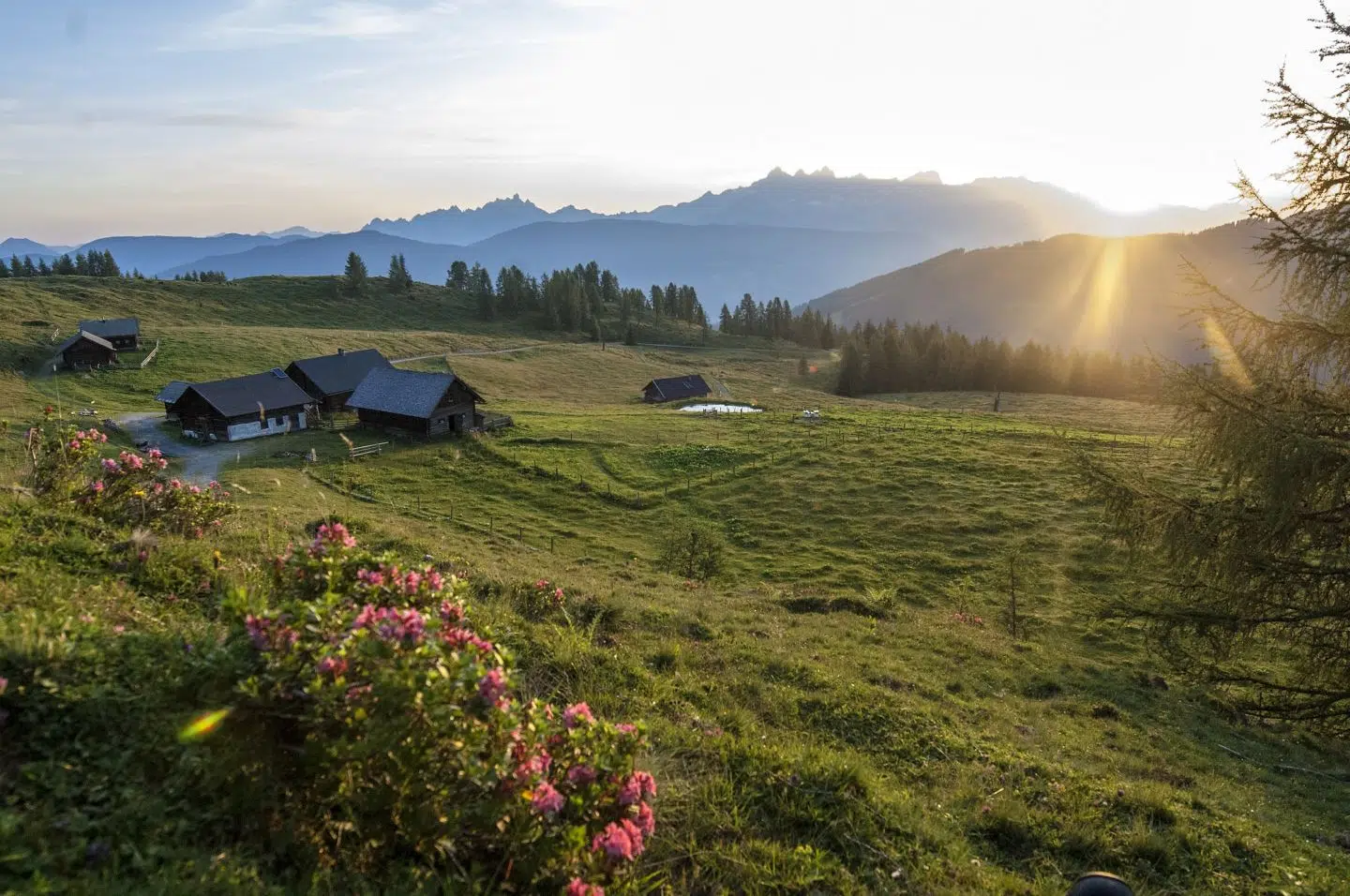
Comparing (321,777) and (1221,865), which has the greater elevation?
(321,777)

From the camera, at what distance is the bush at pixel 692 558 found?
78.4 feet

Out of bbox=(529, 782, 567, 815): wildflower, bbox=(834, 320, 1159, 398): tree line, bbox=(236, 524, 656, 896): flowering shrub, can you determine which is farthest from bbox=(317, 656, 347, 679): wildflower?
bbox=(834, 320, 1159, 398): tree line

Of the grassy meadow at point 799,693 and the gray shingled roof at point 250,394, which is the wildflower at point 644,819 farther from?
the gray shingled roof at point 250,394

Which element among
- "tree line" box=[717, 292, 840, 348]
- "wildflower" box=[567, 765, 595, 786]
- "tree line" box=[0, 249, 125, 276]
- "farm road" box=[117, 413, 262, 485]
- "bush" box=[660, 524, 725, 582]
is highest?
"tree line" box=[0, 249, 125, 276]

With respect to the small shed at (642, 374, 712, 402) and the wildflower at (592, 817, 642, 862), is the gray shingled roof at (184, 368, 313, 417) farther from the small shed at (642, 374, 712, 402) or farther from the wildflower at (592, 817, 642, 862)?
the wildflower at (592, 817, 642, 862)

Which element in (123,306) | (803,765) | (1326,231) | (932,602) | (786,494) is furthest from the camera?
(123,306)

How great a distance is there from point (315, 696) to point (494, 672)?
88 centimetres

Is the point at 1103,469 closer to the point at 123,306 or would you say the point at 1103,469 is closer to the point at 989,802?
the point at 989,802

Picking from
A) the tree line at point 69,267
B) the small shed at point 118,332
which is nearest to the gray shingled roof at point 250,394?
the small shed at point 118,332

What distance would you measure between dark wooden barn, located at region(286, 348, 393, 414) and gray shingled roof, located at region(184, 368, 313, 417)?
512 centimetres

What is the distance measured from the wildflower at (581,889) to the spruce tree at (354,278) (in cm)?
15213

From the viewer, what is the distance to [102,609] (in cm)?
545

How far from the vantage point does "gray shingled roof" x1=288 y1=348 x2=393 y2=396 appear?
187ft

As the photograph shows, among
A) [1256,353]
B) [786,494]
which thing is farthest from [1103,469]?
[786,494]
